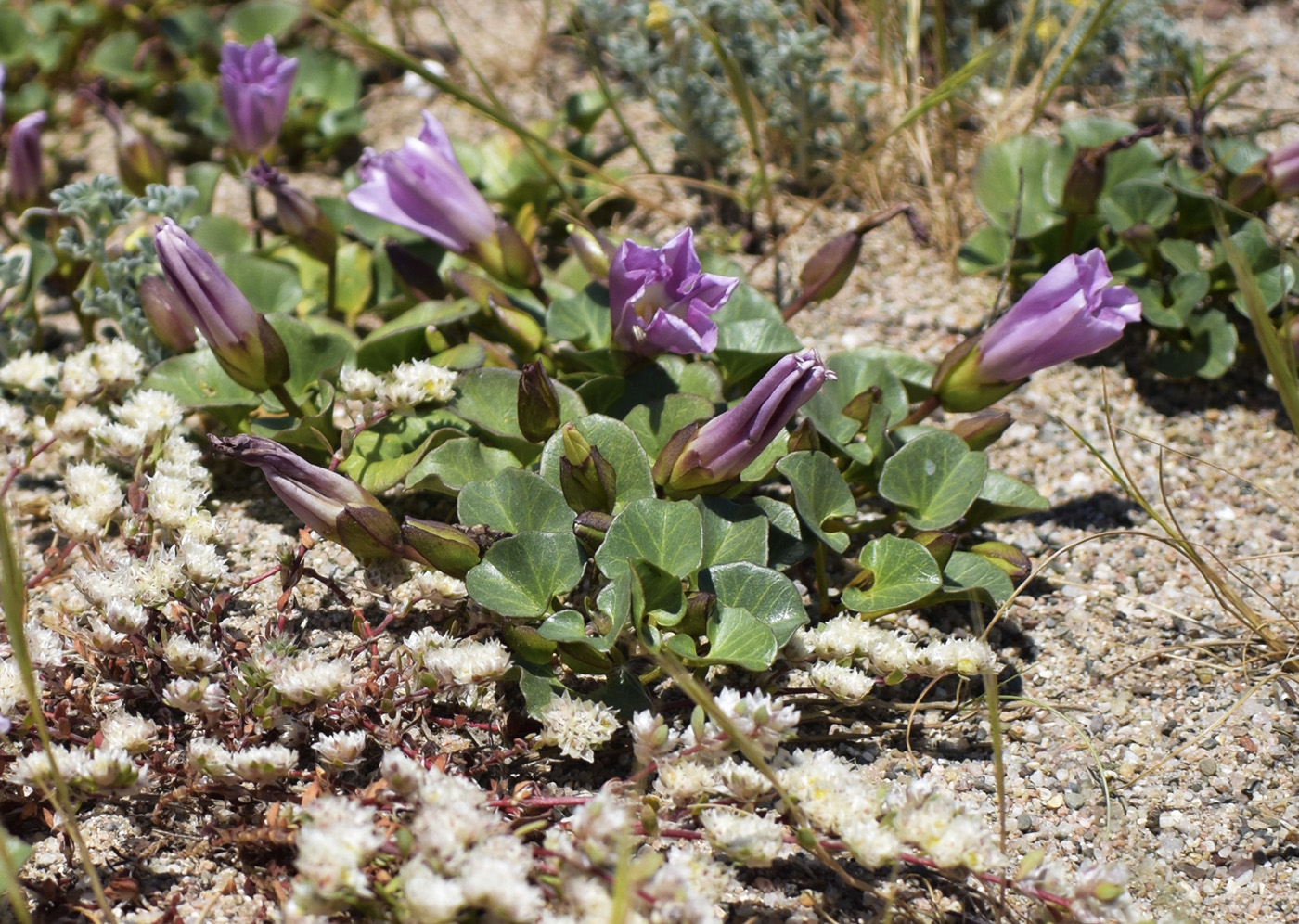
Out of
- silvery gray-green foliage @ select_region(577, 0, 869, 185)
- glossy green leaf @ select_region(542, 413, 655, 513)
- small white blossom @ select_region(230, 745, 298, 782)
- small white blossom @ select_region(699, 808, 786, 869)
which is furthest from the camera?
silvery gray-green foliage @ select_region(577, 0, 869, 185)

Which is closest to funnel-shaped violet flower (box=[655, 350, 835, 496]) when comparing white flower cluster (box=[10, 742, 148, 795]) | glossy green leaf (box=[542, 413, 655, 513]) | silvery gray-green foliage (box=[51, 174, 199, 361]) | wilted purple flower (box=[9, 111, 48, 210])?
glossy green leaf (box=[542, 413, 655, 513])

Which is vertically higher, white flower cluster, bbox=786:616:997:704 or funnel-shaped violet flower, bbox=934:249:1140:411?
funnel-shaped violet flower, bbox=934:249:1140:411

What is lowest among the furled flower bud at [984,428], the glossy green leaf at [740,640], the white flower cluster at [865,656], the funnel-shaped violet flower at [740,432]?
the white flower cluster at [865,656]

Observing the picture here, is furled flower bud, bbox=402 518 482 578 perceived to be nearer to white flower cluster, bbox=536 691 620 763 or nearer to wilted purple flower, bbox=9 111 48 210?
white flower cluster, bbox=536 691 620 763

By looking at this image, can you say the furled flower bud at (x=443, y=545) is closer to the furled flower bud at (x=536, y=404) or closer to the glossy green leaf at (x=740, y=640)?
the furled flower bud at (x=536, y=404)

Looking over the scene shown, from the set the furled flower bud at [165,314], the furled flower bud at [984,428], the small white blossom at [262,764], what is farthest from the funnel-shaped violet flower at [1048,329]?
the furled flower bud at [165,314]

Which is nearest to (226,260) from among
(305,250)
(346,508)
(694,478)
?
(305,250)
